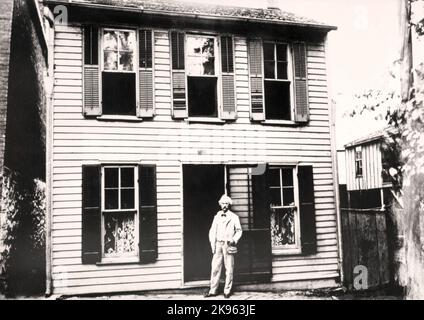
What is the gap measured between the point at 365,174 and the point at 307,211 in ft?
5.95

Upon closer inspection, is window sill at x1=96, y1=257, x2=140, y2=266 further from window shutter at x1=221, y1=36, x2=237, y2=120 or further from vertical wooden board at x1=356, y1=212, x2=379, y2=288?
vertical wooden board at x1=356, y1=212, x2=379, y2=288

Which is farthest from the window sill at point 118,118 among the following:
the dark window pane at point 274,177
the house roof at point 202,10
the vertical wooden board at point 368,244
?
the vertical wooden board at point 368,244

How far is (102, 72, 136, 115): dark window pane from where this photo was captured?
240 inches

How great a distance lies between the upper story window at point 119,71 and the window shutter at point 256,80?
184cm

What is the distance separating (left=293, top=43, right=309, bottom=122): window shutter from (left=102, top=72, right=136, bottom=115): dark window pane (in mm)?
2598

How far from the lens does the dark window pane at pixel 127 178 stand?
594cm

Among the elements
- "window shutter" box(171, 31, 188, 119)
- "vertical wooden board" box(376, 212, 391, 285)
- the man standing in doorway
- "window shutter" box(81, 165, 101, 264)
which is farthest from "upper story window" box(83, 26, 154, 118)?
"vertical wooden board" box(376, 212, 391, 285)

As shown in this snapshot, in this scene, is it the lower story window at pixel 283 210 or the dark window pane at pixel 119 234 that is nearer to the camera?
the dark window pane at pixel 119 234

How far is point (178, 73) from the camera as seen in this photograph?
626 centimetres

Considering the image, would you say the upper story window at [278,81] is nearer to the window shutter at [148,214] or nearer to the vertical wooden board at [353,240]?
the vertical wooden board at [353,240]
